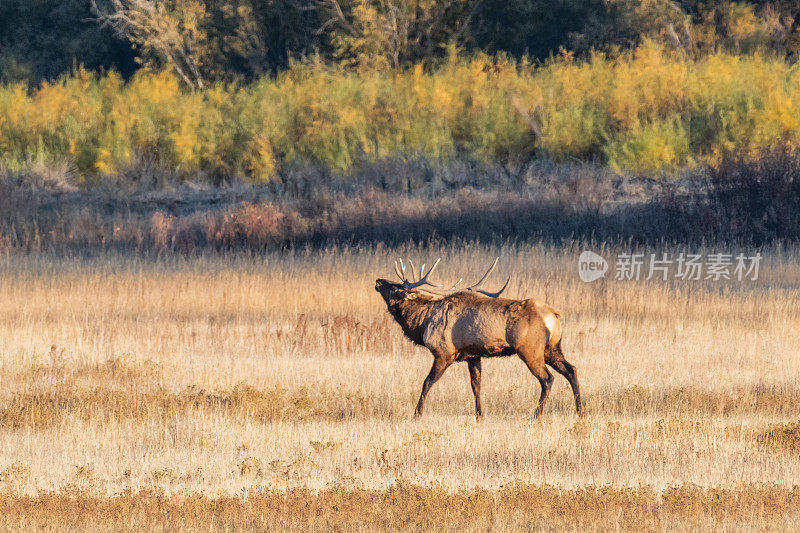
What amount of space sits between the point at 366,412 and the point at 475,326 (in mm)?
1782

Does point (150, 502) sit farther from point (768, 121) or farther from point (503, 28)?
point (503, 28)

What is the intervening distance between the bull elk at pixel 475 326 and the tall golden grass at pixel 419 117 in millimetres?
16712

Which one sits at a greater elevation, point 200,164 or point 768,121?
point 768,121

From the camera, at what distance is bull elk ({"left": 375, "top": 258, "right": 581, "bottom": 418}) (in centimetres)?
962

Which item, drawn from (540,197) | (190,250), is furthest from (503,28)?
(190,250)

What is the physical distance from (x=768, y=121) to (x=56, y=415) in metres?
19.6

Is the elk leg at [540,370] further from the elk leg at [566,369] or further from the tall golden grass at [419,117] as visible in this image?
the tall golden grass at [419,117]

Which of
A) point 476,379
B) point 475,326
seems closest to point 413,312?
point 475,326

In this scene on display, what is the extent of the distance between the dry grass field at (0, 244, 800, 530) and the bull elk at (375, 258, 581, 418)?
58 cm

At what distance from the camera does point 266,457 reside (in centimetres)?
902
